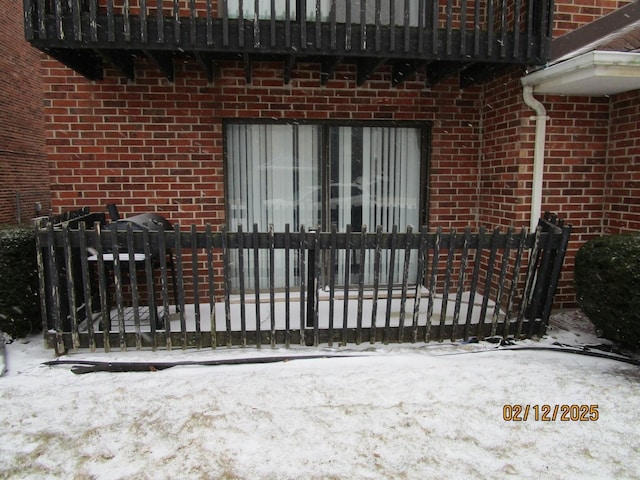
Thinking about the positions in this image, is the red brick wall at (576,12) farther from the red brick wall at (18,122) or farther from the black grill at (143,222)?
the red brick wall at (18,122)

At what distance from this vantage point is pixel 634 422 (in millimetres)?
2975

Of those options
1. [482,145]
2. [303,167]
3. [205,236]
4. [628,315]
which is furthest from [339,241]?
[482,145]

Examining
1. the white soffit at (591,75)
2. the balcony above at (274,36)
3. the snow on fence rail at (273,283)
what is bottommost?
the snow on fence rail at (273,283)

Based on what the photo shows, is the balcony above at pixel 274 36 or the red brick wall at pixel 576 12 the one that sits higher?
the red brick wall at pixel 576 12

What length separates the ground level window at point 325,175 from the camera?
5.68m

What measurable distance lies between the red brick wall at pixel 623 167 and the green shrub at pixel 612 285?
0.99m

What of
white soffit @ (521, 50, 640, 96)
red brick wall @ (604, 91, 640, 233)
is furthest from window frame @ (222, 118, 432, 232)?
red brick wall @ (604, 91, 640, 233)

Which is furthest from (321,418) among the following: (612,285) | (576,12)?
(576,12)

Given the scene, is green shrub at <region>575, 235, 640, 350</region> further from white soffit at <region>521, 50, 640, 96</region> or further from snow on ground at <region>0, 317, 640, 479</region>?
white soffit at <region>521, 50, 640, 96</region>

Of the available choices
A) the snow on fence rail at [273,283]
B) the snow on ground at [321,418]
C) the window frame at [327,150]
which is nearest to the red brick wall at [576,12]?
the window frame at [327,150]

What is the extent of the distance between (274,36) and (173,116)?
1.75 meters

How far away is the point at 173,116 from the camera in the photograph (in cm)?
527

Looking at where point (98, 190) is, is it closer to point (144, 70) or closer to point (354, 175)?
point (144, 70)
